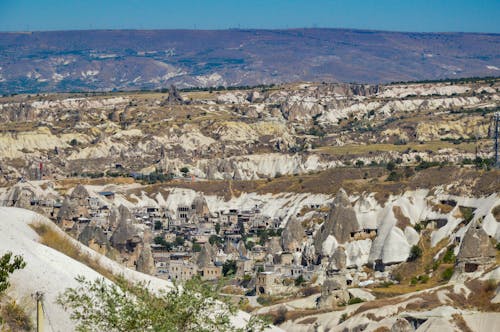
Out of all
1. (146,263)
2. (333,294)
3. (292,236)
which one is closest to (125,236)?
(292,236)

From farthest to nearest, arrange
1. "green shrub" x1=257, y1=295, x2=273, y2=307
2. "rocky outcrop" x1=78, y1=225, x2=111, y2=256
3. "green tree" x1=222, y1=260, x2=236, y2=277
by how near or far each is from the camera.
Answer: "green tree" x1=222, y1=260, x2=236, y2=277 → "rocky outcrop" x1=78, y1=225, x2=111, y2=256 → "green shrub" x1=257, y1=295, x2=273, y2=307

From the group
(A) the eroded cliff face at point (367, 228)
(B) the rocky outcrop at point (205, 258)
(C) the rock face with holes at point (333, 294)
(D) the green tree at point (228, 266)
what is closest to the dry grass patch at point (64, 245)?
(C) the rock face with holes at point (333, 294)

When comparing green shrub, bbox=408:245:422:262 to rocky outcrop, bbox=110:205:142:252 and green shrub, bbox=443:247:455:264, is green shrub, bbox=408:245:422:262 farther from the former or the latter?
rocky outcrop, bbox=110:205:142:252

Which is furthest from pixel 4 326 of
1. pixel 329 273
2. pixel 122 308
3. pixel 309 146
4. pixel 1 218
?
pixel 309 146

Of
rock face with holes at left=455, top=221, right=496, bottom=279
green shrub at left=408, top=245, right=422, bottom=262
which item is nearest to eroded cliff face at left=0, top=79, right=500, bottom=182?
green shrub at left=408, top=245, right=422, bottom=262

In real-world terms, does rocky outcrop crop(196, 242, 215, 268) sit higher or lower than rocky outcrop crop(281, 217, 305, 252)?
lower

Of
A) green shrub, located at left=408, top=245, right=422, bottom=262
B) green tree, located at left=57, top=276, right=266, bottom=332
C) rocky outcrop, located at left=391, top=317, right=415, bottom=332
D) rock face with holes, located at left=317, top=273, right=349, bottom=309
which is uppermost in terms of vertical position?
green tree, located at left=57, top=276, right=266, bottom=332

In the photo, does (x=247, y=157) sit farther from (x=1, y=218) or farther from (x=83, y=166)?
(x=1, y=218)
